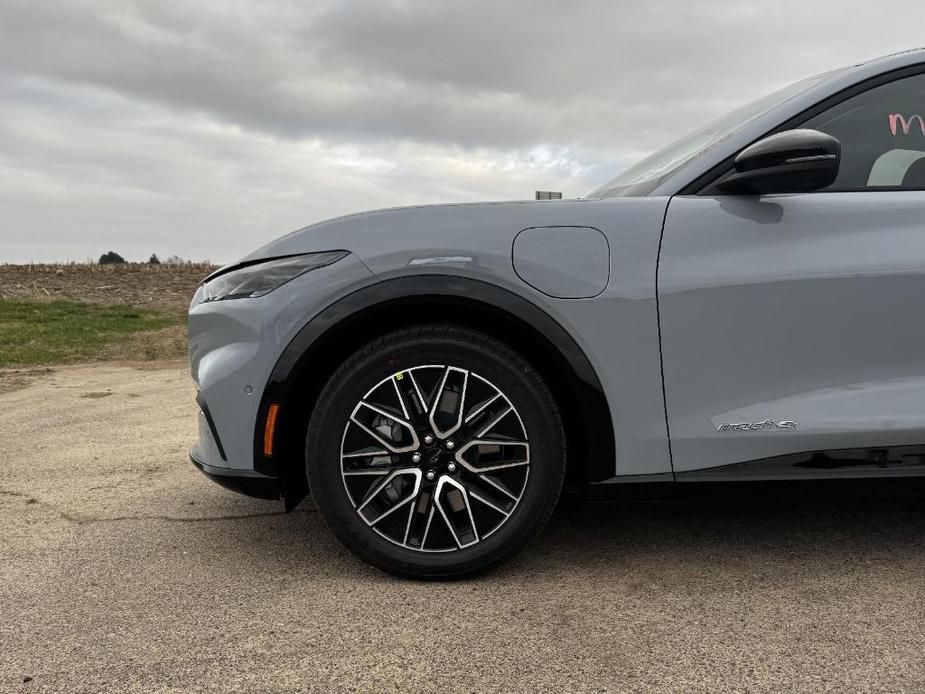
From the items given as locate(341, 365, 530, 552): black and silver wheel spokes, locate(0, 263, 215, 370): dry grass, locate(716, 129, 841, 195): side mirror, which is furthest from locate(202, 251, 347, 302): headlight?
locate(0, 263, 215, 370): dry grass

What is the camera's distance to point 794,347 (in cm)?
217

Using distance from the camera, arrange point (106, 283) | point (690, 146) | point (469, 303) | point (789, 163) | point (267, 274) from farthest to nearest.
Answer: point (106, 283) → point (690, 146) → point (267, 274) → point (469, 303) → point (789, 163)

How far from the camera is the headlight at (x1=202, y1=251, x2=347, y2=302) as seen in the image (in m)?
2.29

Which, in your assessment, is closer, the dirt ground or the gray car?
the dirt ground

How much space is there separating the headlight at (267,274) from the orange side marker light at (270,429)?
1.20 feet

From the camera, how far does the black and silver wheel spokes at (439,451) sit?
87.7 inches

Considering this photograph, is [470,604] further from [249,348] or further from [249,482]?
[249,348]

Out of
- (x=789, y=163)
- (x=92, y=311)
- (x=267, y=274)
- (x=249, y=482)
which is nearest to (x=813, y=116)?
(x=789, y=163)

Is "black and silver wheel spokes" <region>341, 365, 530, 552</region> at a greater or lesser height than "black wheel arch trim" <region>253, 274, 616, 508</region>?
lesser

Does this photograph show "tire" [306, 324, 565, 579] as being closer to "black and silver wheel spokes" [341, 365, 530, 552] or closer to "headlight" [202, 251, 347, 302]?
"black and silver wheel spokes" [341, 365, 530, 552]

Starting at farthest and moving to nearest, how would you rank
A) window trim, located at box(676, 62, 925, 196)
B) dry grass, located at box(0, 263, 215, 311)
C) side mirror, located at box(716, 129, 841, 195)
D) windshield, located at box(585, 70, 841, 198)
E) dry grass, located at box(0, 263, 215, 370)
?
dry grass, located at box(0, 263, 215, 311)
dry grass, located at box(0, 263, 215, 370)
windshield, located at box(585, 70, 841, 198)
window trim, located at box(676, 62, 925, 196)
side mirror, located at box(716, 129, 841, 195)

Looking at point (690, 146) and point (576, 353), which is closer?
point (576, 353)

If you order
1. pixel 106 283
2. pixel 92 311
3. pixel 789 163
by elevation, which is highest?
pixel 106 283

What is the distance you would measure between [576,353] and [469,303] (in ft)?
1.16
